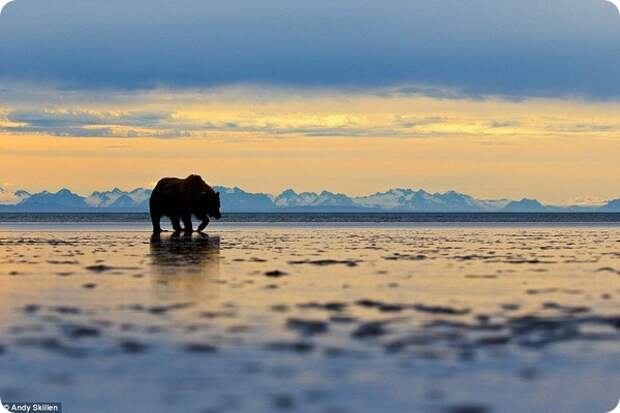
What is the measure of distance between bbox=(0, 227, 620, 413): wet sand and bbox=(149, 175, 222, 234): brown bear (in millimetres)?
27745

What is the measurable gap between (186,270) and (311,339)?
494 inches

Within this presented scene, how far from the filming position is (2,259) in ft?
101

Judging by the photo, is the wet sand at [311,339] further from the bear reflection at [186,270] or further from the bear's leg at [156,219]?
the bear's leg at [156,219]

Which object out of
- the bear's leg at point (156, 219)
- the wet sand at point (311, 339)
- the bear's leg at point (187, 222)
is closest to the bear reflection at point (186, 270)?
the wet sand at point (311, 339)

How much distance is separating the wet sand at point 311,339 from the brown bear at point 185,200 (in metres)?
27.7

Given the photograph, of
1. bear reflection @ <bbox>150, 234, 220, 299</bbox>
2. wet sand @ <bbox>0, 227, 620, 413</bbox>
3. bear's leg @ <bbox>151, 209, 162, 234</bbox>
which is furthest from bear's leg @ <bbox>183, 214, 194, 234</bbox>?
wet sand @ <bbox>0, 227, 620, 413</bbox>

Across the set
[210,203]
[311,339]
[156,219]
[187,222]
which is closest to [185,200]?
[187,222]

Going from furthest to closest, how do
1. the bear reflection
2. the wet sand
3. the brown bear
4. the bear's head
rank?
the bear's head
the brown bear
the bear reflection
the wet sand

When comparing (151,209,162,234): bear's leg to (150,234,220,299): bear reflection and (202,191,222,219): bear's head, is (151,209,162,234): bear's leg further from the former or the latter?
(150,234,220,299): bear reflection

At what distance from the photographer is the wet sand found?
10.3m

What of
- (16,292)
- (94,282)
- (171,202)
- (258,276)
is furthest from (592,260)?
(171,202)

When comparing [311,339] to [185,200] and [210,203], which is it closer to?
[185,200]

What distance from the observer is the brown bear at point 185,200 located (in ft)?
177

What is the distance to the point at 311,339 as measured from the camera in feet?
45.0
